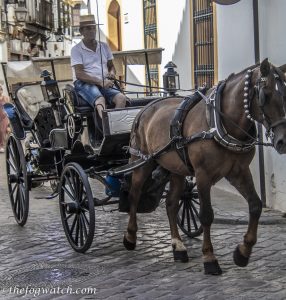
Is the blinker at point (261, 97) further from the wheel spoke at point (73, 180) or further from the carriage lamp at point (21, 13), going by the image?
the carriage lamp at point (21, 13)

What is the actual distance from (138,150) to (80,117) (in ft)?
2.90

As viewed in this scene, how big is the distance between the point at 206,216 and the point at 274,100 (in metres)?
1.20

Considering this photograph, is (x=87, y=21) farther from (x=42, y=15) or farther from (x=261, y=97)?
(x=42, y=15)

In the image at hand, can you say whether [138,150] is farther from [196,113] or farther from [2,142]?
[2,142]

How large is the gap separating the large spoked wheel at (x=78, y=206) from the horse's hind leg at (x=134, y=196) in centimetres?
42

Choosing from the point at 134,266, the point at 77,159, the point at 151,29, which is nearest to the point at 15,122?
the point at 77,159

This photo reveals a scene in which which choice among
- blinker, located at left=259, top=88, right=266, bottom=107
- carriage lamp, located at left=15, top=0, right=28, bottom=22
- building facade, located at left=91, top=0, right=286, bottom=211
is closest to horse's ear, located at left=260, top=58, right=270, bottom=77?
blinker, located at left=259, top=88, right=266, bottom=107

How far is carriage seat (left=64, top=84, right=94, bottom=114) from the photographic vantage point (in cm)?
772

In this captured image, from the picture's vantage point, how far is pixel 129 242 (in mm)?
7074

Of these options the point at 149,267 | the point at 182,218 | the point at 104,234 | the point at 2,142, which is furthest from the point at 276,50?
the point at 2,142

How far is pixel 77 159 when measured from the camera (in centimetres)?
796

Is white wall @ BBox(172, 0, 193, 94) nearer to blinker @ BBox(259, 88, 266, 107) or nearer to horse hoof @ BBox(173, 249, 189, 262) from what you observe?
horse hoof @ BBox(173, 249, 189, 262)

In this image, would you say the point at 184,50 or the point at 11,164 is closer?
the point at 11,164

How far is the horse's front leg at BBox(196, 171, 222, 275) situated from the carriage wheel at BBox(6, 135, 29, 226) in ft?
9.56
